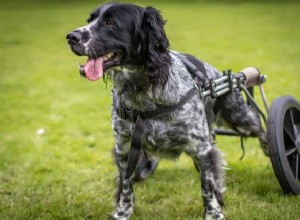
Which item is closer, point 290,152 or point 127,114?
point 127,114

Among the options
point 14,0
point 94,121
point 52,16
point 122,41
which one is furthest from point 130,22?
point 14,0

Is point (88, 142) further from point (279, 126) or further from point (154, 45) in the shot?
point (154, 45)

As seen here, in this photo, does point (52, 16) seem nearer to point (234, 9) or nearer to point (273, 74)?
point (234, 9)

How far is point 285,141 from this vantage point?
4.77 metres

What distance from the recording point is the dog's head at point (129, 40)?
3.62m

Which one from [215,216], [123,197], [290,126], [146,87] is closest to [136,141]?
[146,87]

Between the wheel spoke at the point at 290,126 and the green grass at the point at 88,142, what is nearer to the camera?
the green grass at the point at 88,142

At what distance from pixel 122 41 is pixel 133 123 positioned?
0.66 metres

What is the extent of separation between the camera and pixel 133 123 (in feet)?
13.0

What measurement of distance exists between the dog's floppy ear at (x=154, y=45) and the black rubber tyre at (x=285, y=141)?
1.17 metres

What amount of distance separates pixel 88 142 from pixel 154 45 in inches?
128

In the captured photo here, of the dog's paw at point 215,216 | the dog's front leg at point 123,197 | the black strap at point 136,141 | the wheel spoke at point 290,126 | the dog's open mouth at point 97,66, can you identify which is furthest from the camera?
the wheel spoke at point 290,126

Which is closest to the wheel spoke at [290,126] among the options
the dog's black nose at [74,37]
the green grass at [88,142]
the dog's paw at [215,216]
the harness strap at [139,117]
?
the green grass at [88,142]

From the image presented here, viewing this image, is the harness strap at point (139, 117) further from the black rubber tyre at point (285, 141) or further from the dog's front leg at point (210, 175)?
the black rubber tyre at point (285, 141)
